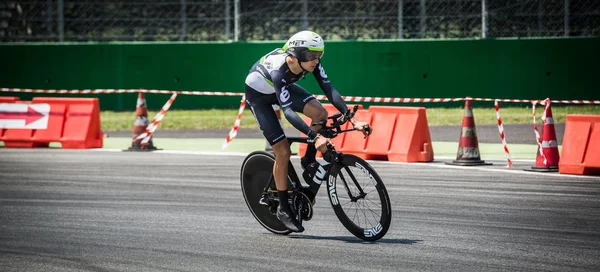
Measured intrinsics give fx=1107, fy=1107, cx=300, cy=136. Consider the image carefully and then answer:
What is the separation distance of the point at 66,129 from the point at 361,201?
37.4 feet

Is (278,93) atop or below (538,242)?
atop

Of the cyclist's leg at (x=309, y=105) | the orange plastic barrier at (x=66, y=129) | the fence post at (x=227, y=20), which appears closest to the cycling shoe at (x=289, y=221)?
the cyclist's leg at (x=309, y=105)

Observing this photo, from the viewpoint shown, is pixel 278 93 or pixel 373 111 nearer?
pixel 278 93

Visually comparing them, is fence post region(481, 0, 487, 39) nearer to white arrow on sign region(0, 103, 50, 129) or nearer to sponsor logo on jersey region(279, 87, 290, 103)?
white arrow on sign region(0, 103, 50, 129)

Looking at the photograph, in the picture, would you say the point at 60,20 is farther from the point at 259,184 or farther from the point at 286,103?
the point at 286,103

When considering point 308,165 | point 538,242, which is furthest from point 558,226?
point 308,165

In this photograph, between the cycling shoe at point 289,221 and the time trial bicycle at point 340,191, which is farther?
the cycling shoe at point 289,221

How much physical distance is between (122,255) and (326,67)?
1789cm

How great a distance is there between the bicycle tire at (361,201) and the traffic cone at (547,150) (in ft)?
20.8

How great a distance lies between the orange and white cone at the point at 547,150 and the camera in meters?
15.2

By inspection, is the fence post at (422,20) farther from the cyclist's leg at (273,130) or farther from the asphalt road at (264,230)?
the cyclist's leg at (273,130)

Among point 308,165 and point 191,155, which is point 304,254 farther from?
point 191,155

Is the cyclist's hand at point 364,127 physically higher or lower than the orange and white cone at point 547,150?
higher

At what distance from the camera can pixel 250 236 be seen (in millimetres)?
9961
